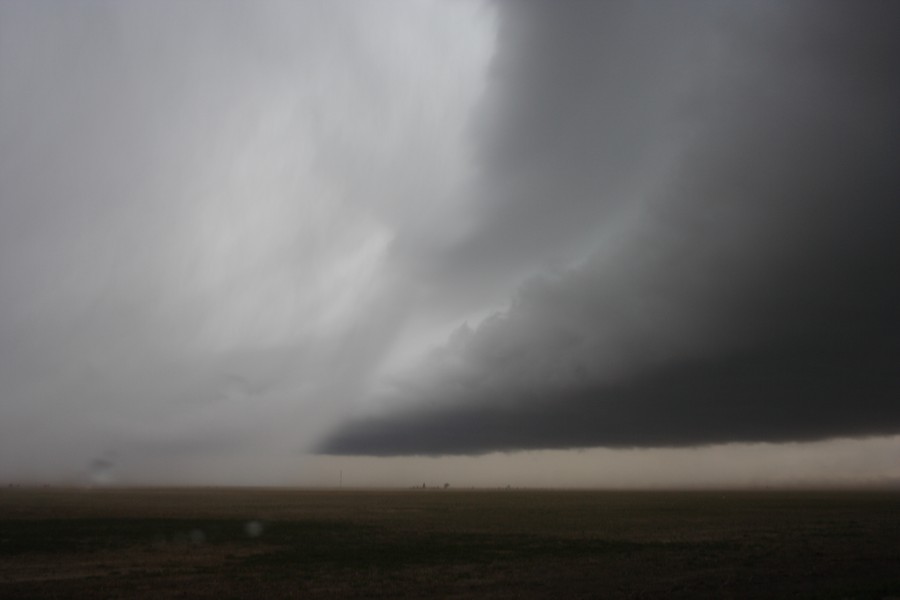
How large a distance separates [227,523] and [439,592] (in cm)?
5066

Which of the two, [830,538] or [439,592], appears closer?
[439,592]

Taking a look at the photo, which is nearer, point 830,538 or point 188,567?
point 188,567

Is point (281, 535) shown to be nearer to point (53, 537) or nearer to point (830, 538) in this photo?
point (53, 537)

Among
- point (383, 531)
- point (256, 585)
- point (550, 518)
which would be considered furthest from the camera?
point (550, 518)

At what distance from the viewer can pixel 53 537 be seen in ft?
177

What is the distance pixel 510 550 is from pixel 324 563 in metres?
13.0

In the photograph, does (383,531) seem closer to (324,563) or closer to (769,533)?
(324,563)

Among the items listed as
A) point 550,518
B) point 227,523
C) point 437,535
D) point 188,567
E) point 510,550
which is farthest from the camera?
point 550,518

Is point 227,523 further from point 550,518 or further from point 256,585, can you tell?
point 256,585

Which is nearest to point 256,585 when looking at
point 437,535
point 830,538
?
point 437,535

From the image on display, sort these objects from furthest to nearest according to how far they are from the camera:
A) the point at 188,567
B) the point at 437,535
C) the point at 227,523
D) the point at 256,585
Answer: the point at 227,523 < the point at 437,535 < the point at 188,567 < the point at 256,585

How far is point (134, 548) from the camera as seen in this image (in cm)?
4766

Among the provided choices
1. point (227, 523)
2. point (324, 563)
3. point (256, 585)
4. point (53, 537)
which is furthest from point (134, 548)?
point (227, 523)

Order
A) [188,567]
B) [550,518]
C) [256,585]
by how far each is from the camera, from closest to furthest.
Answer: [256,585]
[188,567]
[550,518]
